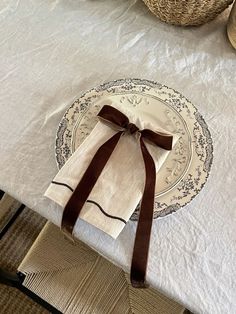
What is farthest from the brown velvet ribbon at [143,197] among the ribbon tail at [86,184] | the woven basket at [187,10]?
the woven basket at [187,10]

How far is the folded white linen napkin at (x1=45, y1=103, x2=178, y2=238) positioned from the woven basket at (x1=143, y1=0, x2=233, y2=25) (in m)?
0.21

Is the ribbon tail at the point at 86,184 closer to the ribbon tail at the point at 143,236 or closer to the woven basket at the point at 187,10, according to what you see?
the ribbon tail at the point at 143,236

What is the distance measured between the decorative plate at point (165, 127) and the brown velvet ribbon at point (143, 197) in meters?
0.02

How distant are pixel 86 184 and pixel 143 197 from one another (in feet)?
0.24

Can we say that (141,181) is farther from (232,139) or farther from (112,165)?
(232,139)

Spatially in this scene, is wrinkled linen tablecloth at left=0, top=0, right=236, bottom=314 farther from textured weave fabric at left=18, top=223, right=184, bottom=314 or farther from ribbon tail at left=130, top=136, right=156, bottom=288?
textured weave fabric at left=18, top=223, right=184, bottom=314

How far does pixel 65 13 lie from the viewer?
73 centimetres

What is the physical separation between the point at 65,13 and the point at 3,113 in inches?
9.1

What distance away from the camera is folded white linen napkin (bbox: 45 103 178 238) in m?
0.51

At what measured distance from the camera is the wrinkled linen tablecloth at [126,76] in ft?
1.72

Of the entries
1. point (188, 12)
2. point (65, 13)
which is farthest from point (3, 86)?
point (188, 12)

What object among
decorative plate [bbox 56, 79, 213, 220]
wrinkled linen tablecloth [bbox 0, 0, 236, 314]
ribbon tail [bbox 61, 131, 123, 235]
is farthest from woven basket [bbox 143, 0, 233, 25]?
ribbon tail [bbox 61, 131, 123, 235]

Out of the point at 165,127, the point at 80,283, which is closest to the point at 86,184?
the point at 165,127

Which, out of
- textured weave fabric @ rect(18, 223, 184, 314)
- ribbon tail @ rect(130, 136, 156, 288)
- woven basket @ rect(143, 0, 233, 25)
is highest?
woven basket @ rect(143, 0, 233, 25)
